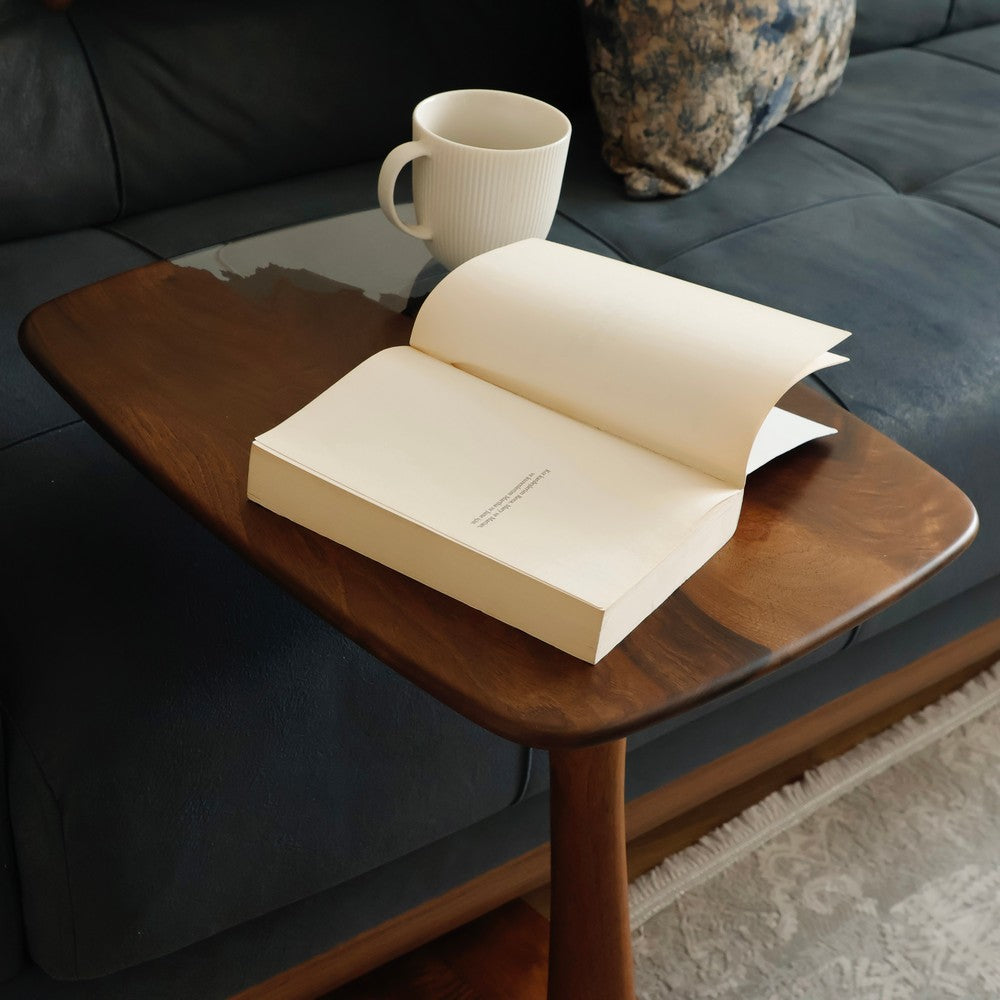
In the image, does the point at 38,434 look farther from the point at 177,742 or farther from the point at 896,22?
the point at 896,22

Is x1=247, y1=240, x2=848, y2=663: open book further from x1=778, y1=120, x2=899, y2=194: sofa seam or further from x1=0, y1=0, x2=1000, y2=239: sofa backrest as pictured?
x1=778, y1=120, x2=899, y2=194: sofa seam

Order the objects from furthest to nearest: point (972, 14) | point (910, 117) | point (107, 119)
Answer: point (972, 14) → point (910, 117) → point (107, 119)

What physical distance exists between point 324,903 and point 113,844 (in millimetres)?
212

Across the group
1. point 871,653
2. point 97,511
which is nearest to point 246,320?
point 97,511

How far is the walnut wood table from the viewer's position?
1.65ft

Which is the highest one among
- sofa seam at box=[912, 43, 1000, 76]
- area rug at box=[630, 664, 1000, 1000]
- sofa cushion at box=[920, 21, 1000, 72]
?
sofa cushion at box=[920, 21, 1000, 72]

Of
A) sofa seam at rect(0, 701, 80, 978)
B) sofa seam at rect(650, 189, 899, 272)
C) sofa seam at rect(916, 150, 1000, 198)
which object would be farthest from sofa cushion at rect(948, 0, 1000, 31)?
sofa seam at rect(0, 701, 80, 978)

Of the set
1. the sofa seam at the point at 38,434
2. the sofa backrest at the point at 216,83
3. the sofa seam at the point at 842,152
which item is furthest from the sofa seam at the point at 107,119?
the sofa seam at the point at 842,152

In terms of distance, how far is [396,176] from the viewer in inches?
30.1

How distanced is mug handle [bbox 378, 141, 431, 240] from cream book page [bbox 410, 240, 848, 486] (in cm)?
11

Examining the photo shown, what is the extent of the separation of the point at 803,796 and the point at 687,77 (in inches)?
30.8

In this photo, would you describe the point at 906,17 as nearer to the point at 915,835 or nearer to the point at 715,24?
the point at 715,24

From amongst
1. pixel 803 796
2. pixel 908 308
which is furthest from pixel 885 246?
pixel 803 796

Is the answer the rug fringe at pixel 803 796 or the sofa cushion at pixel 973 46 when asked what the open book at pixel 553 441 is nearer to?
the rug fringe at pixel 803 796
